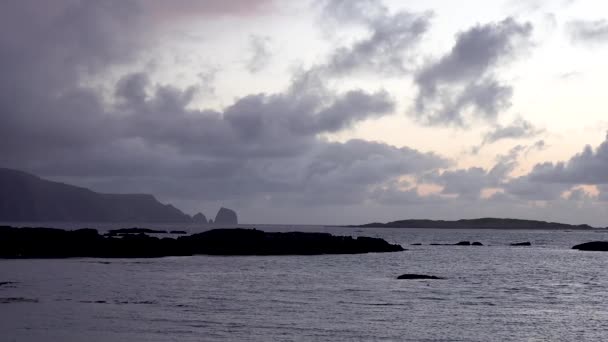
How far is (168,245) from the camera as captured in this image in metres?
107

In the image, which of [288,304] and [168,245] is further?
[168,245]

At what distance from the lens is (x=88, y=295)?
49.8 metres

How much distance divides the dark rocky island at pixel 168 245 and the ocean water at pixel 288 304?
1804 cm

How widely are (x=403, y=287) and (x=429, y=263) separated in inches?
1482

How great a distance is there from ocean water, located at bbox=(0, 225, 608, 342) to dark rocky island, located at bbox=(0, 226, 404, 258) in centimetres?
1804

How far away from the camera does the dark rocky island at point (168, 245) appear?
319ft

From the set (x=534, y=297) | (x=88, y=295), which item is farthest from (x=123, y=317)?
(x=534, y=297)

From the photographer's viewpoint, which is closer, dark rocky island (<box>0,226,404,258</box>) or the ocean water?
the ocean water

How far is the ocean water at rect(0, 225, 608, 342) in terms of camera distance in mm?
35656

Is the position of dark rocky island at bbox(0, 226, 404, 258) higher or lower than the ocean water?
higher

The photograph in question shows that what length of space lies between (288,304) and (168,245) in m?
64.0

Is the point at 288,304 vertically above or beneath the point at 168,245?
beneath

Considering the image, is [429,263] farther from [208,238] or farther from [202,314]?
[202,314]

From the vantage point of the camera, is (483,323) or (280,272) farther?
(280,272)
